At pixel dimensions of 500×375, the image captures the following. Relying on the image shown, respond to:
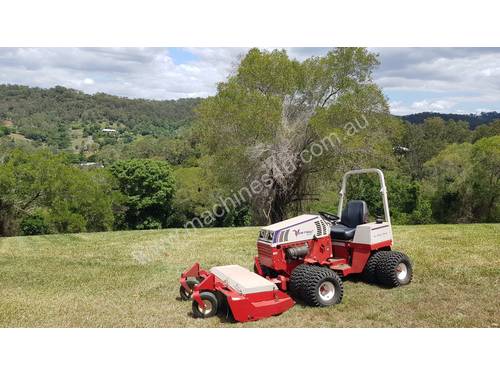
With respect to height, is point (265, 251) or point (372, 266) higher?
point (265, 251)

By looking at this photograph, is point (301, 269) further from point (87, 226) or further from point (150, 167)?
point (150, 167)

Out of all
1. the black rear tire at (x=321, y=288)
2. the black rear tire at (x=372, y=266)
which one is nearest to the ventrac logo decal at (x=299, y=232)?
the black rear tire at (x=321, y=288)

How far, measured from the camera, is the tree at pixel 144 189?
38.6 meters

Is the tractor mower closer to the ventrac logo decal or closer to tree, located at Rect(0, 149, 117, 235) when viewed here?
the ventrac logo decal

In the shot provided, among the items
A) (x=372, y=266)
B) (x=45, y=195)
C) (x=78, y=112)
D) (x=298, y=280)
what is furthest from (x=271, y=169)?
(x=78, y=112)

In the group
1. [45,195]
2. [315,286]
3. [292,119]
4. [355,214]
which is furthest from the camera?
[45,195]

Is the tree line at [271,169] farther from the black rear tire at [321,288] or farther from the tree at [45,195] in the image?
the black rear tire at [321,288]

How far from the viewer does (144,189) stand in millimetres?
39406

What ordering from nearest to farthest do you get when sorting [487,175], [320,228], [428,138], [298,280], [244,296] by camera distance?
[244,296] < [298,280] < [320,228] < [487,175] < [428,138]

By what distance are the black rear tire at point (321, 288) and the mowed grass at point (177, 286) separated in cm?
13

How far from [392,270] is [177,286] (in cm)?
351

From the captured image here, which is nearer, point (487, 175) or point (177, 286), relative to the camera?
point (177, 286)

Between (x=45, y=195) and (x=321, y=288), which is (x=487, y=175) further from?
(x=321, y=288)

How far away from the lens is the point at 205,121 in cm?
1802
